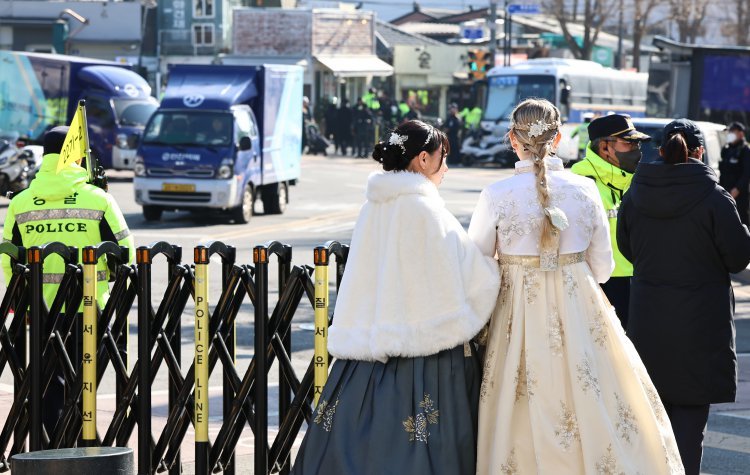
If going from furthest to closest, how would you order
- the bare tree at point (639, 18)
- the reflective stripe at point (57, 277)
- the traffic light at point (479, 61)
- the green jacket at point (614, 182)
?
the bare tree at point (639, 18)
the traffic light at point (479, 61)
the green jacket at point (614, 182)
the reflective stripe at point (57, 277)

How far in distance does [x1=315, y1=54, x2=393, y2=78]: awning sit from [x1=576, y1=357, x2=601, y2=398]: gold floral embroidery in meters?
50.8

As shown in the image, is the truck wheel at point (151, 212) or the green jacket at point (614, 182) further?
the truck wheel at point (151, 212)

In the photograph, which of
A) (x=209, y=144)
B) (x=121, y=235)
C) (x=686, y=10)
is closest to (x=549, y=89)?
(x=209, y=144)

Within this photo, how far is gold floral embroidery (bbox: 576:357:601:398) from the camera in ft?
16.4

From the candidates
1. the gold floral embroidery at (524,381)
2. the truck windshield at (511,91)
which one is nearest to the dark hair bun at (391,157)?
the gold floral embroidery at (524,381)

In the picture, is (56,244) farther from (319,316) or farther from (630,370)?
(630,370)

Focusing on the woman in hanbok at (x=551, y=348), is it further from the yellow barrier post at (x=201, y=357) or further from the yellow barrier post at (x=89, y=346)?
the yellow barrier post at (x=89, y=346)

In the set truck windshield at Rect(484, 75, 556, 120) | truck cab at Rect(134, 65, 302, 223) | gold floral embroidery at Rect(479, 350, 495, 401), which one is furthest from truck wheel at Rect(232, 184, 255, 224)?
truck windshield at Rect(484, 75, 556, 120)

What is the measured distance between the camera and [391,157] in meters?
5.08

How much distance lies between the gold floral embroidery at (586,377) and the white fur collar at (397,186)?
81 centimetres

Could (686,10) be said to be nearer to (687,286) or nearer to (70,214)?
(70,214)

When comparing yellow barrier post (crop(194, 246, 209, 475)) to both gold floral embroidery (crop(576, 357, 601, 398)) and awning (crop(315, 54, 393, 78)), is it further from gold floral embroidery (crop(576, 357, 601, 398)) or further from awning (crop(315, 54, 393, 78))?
awning (crop(315, 54, 393, 78))

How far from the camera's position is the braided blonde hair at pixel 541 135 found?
505 centimetres

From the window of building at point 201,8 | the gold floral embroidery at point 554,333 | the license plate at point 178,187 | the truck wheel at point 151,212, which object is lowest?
the truck wheel at point 151,212
